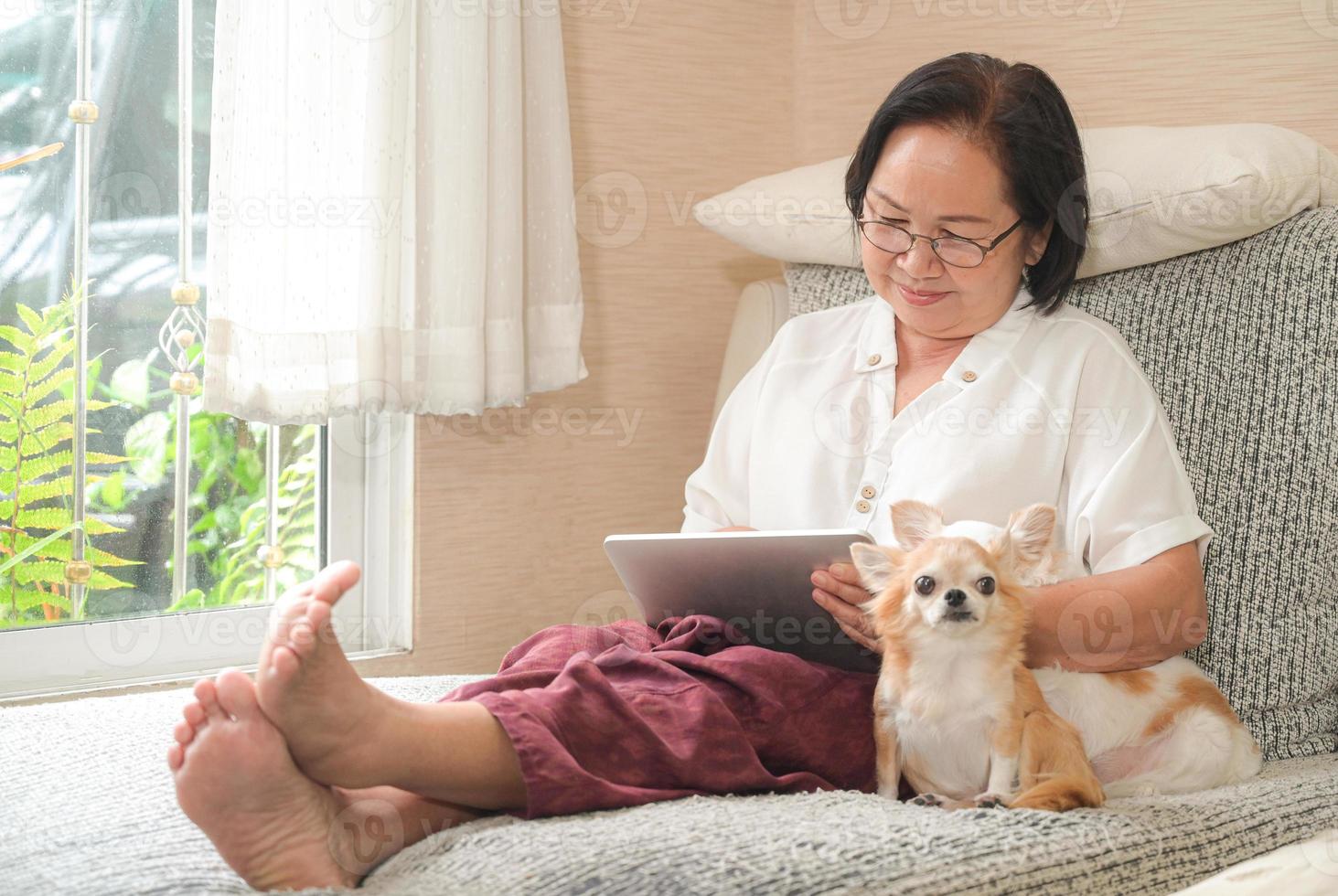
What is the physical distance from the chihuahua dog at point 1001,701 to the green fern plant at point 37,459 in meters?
1.22

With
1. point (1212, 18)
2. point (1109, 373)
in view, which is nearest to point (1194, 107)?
point (1212, 18)

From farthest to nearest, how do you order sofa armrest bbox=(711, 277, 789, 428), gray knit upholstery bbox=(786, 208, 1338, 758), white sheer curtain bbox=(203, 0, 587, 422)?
1. sofa armrest bbox=(711, 277, 789, 428)
2. white sheer curtain bbox=(203, 0, 587, 422)
3. gray knit upholstery bbox=(786, 208, 1338, 758)

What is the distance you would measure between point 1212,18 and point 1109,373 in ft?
2.64

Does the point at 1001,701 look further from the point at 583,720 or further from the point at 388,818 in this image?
the point at 388,818

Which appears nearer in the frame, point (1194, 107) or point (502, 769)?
point (502, 769)

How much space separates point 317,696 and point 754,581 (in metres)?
0.48

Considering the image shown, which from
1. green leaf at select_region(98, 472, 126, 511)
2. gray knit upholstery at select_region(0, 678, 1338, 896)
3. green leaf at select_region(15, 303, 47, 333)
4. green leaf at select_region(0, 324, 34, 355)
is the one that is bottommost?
gray knit upholstery at select_region(0, 678, 1338, 896)

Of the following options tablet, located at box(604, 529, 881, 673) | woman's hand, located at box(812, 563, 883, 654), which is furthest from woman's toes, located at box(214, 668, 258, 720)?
woman's hand, located at box(812, 563, 883, 654)

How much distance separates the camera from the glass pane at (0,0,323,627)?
173 centimetres

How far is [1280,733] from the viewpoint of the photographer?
1407 mm

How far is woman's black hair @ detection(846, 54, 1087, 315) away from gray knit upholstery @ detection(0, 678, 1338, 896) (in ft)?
2.20

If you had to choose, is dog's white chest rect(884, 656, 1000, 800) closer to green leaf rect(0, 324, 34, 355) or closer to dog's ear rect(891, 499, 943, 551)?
dog's ear rect(891, 499, 943, 551)

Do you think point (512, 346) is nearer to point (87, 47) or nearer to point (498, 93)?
point (498, 93)

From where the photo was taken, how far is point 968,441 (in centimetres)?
144
